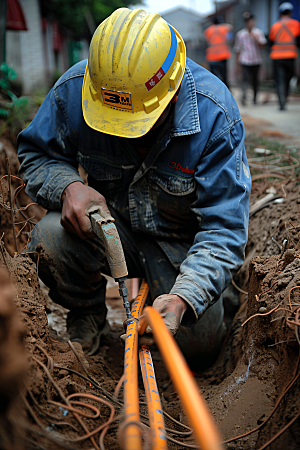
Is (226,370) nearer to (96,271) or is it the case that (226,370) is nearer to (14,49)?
(96,271)

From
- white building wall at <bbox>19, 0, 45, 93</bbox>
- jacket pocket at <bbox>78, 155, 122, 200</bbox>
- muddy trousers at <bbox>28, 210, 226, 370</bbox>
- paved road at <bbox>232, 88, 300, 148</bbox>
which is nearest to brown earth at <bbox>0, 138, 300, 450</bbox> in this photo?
muddy trousers at <bbox>28, 210, 226, 370</bbox>

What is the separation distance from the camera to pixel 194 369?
Result: 2.58 metres

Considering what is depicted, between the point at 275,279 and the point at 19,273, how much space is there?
1302mm

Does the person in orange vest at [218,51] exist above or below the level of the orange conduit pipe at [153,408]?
above

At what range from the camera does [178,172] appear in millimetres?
2232

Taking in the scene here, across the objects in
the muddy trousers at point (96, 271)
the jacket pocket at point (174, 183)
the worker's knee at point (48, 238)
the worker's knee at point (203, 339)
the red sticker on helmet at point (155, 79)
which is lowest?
the worker's knee at point (203, 339)

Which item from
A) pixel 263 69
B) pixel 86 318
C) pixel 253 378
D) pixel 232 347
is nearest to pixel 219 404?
pixel 253 378

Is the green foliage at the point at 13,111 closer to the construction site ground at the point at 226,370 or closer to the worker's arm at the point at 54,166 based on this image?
the worker's arm at the point at 54,166

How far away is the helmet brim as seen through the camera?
1889 mm

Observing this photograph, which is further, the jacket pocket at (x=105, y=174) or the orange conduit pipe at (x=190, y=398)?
the jacket pocket at (x=105, y=174)

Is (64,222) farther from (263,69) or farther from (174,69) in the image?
(263,69)

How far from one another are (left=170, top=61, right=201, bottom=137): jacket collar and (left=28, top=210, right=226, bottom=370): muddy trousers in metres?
0.75

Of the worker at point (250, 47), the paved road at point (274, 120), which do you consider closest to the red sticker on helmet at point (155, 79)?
the paved road at point (274, 120)

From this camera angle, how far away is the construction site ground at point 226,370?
126 centimetres
